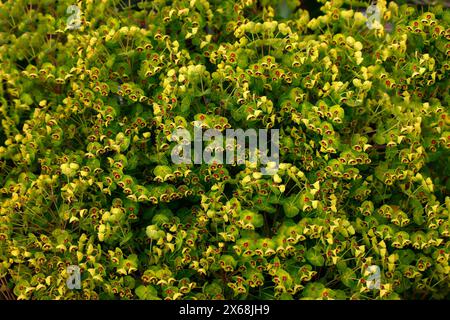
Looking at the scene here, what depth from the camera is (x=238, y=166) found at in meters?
3.16

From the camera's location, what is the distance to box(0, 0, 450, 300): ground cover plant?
296 cm

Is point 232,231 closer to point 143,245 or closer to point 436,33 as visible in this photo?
point 143,245

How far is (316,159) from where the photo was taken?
309cm

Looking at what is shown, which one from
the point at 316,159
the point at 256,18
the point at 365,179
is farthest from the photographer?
the point at 256,18

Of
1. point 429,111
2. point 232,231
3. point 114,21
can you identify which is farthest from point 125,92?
point 429,111

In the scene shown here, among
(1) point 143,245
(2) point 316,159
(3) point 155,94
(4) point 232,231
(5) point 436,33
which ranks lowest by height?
(1) point 143,245

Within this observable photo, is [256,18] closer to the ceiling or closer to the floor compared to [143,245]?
closer to the ceiling

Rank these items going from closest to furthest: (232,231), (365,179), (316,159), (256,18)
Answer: (232,231), (316,159), (365,179), (256,18)

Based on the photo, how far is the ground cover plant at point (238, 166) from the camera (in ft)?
9.70

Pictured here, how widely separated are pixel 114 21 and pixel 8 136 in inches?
38.6

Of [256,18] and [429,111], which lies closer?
[429,111]

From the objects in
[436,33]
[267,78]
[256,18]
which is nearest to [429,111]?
[436,33]

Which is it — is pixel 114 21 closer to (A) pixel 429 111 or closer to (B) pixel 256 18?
(B) pixel 256 18

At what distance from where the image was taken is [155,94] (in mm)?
3180
